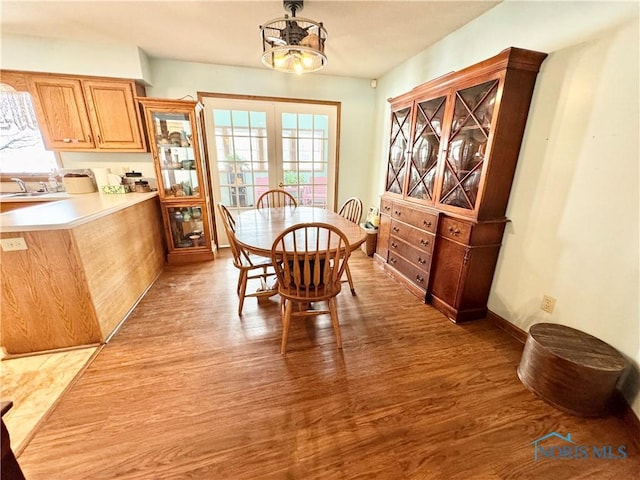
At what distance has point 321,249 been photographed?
5.66 ft

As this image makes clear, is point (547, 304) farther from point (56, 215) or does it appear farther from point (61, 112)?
point (61, 112)

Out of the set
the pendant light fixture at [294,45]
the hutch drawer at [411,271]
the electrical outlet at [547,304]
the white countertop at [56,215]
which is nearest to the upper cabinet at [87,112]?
the white countertop at [56,215]

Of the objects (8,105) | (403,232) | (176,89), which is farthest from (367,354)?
(8,105)

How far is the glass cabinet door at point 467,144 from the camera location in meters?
1.87

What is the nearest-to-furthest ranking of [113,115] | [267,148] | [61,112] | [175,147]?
[61,112] < [113,115] < [175,147] < [267,148]

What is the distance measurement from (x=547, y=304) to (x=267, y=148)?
3.48 metres

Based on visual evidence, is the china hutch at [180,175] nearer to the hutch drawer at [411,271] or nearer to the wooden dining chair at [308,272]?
the wooden dining chair at [308,272]

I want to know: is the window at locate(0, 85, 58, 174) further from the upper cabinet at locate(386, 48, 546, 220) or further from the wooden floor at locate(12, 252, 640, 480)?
the upper cabinet at locate(386, 48, 546, 220)

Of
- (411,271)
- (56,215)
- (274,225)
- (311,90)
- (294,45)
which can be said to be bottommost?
(411,271)

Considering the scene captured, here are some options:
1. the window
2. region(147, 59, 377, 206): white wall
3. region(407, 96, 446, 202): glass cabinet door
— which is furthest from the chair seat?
the window

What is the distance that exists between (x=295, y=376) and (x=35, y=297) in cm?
178

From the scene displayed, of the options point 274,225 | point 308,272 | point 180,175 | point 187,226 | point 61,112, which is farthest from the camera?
point 187,226

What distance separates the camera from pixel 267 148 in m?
3.73

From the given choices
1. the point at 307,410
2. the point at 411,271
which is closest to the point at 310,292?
the point at 307,410
